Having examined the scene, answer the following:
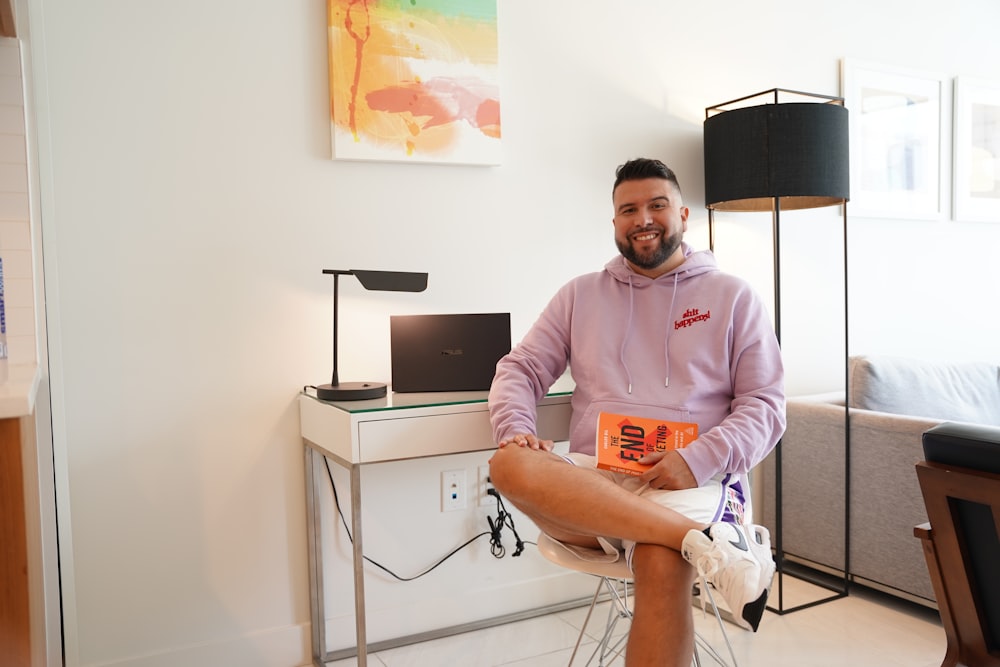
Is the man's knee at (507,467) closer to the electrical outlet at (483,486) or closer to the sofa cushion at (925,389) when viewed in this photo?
the electrical outlet at (483,486)

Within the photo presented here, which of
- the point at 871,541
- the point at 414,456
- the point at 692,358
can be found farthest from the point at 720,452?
the point at 871,541

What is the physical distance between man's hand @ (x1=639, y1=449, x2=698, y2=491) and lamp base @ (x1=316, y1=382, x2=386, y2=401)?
0.77 meters

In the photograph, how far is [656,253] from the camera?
214cm

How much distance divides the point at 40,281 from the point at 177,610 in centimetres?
97

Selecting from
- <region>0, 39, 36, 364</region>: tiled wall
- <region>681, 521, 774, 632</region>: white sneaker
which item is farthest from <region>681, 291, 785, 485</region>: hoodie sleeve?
<region>0, 39, 36, 364</region>: tiled wall

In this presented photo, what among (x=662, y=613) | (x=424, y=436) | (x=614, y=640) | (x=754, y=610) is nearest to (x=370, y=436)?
(x=424, y=436)

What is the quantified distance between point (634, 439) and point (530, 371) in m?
0.37

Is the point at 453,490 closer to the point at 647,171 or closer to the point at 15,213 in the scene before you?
the point at 647,171

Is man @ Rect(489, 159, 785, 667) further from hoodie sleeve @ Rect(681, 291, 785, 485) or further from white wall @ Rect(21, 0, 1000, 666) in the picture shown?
white wall @ Rect(21, 0, 1000, 666)

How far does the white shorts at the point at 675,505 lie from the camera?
1771mm

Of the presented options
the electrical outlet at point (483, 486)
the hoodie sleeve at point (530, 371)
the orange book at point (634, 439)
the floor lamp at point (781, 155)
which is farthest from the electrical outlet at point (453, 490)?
the floor lamp at point (781, 155)

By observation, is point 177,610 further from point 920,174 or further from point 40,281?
point 920,174

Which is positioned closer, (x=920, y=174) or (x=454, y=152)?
(x=454, y=152)

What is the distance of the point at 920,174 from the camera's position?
352cm
